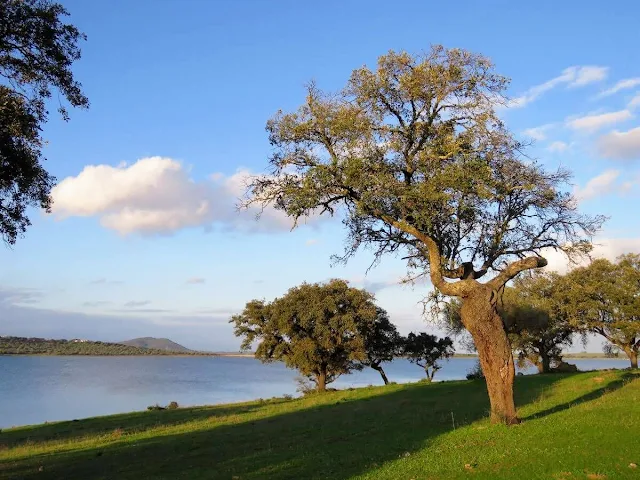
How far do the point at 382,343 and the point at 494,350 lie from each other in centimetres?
4201

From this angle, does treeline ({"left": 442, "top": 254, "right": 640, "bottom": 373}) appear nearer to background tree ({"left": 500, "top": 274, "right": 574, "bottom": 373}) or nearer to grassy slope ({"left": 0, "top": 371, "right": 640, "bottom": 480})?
background tree ({"left": 500, "top": 274, "right": 574, "bottom": 373})

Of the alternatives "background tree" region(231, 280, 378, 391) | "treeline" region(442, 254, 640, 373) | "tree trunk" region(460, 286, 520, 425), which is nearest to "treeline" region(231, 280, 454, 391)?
"background tree" region(231, 280, 378, 391)

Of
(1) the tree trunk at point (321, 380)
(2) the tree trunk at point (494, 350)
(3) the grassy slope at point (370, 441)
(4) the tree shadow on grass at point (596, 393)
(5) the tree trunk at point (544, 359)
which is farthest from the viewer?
(5) the tree trunk at point (544, 359)

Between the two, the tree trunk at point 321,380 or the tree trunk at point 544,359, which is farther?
the tree trunk at point 544,359

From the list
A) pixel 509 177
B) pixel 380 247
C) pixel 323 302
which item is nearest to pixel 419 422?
pixel 380 247

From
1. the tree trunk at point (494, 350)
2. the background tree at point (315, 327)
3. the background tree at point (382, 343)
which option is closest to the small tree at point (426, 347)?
the background tree at point (382, 343)

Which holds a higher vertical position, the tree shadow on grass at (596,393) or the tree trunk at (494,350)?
the tree trunk at (494,350)

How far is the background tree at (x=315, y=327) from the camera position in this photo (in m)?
53.5

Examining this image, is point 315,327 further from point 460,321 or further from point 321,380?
point 460,321

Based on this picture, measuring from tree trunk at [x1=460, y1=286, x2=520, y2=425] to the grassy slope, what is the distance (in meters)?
0.88

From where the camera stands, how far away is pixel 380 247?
70.0ft

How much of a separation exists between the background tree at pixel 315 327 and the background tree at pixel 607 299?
21.6m

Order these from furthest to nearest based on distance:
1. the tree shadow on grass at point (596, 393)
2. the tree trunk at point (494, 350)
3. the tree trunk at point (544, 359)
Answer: the tree trunk at point (544, 359), the tree shadow on grass at point (596, 393), the tree trunk at point (494, 350)

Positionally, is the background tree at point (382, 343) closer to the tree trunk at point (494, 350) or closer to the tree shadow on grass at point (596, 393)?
the tree shadow on grass at point (596, 393)
